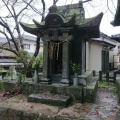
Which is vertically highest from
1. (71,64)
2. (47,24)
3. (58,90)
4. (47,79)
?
(47,24)

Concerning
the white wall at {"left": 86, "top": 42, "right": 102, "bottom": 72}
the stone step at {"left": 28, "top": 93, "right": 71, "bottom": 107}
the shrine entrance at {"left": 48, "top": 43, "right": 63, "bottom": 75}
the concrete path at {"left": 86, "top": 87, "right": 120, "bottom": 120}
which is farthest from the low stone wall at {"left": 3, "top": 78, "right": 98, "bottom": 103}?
the white wall at {"left": 86, "top": 42, "right": 102, "bottom": 72}

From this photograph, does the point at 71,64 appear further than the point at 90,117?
Yes

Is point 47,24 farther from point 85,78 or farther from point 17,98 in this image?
point 17,98

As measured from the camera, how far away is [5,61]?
2075cm

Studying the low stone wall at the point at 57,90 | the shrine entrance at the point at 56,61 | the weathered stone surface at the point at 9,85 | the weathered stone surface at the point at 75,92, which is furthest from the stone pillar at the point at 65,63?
the weathered stone surface at the point at 9,85

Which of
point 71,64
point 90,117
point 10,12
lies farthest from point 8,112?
point 10,12

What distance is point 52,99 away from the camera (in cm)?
602

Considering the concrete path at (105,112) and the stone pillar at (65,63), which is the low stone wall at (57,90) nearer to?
the stone pillar at (65,63)

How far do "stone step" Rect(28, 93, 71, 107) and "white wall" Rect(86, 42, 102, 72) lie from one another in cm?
1084

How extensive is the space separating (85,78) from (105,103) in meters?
1.37

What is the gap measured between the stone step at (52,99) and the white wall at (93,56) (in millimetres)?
10842

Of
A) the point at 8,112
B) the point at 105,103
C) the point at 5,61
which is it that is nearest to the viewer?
the point at 8,112

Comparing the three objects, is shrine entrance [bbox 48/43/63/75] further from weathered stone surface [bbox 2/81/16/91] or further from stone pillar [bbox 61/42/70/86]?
weathered stone surface [bbox 2/81/16/91]

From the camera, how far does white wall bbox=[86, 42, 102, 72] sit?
16688mm
